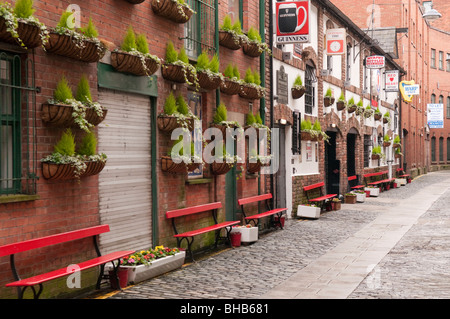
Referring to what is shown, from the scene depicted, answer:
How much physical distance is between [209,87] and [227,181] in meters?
2.42

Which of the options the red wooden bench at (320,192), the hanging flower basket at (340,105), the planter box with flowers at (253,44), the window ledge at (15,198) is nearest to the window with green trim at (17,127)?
the window ledge at (15,198)

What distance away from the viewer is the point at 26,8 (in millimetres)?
6094

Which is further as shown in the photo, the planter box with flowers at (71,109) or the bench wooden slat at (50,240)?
the planter box with flowers at (71,109)

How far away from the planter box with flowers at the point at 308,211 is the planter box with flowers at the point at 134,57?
8.30m

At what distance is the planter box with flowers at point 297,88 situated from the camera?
16.0 m

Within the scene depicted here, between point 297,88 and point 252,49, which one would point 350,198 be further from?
point 252,49

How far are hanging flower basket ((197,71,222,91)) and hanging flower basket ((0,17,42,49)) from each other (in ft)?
14.6

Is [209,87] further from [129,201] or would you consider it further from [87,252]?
[87,252]

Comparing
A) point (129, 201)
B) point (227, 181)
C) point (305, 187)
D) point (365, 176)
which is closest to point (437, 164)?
point (365, 176)

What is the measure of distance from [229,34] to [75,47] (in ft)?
17.8

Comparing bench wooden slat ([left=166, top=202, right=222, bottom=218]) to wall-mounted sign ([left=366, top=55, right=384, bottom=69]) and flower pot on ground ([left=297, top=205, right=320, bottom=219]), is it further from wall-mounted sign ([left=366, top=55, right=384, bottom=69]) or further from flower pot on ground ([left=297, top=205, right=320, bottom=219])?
wall-mounted sign ([left=366, top=55, right=384, bottom=69])

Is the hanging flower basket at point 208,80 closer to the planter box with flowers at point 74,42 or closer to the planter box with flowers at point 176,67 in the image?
the planter box with flowers at point 176,67

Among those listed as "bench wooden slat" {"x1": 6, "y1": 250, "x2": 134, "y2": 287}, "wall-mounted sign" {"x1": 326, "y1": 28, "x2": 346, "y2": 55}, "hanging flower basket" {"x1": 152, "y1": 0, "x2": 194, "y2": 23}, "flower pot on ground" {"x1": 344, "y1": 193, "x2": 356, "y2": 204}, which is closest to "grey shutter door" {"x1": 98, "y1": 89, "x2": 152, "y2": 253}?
"bench wooden slat" {"x1": 6, "y1": 250, "x2": 134, "y2": 287}

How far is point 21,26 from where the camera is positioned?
6012 millimetres
